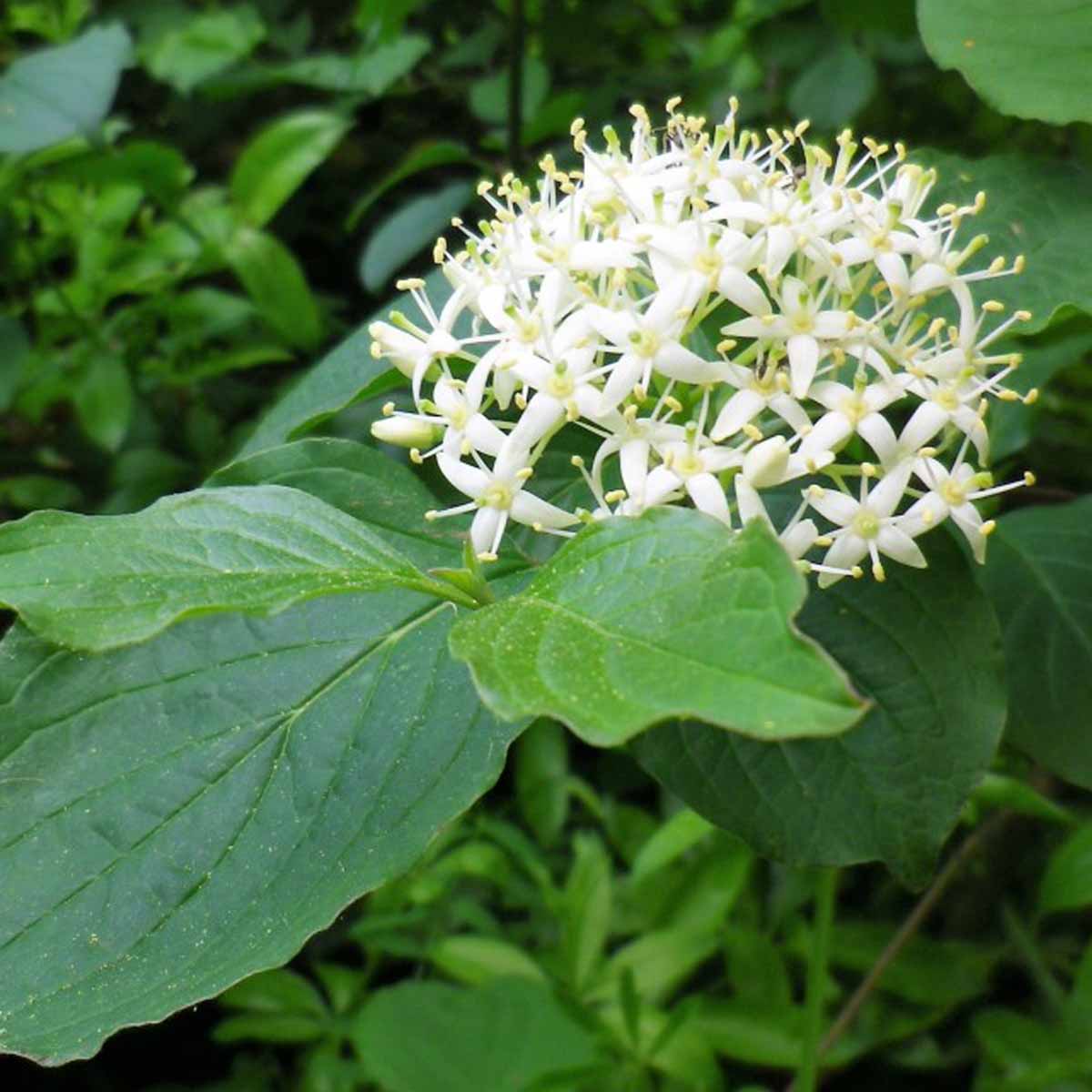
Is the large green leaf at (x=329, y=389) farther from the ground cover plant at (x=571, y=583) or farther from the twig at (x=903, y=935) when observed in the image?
the twig at (x=903, y=935)

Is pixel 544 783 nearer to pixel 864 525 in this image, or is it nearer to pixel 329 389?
pixel 329 389

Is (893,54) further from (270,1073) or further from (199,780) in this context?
(270,1073)

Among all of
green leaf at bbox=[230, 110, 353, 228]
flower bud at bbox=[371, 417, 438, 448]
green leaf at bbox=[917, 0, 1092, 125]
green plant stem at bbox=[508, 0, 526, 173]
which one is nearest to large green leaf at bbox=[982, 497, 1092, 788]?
green leaf at bbox=[917, 0, 1092, 125]

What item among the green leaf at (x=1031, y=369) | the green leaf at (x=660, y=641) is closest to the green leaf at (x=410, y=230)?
the green leaf at (x=1031, y=369)

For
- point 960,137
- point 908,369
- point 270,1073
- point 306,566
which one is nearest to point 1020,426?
point 908,369

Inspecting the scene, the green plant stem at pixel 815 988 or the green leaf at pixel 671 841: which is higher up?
the green plant stem at pixel 815 988

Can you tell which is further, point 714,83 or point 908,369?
point 714,83

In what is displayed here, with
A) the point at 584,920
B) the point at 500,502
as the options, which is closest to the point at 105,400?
the point at 584,920
